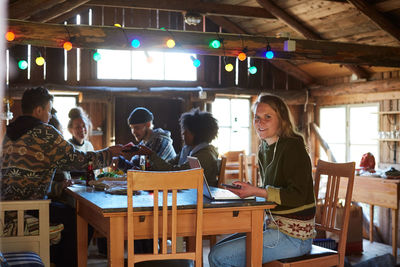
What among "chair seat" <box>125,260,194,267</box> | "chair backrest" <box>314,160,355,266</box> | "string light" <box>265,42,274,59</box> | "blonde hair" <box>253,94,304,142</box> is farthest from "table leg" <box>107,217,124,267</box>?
"string light" <box>265,42,274,59</box>

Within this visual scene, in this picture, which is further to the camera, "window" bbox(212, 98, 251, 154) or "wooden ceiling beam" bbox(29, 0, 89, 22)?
"window" bbox(212, 98, 251, 154)

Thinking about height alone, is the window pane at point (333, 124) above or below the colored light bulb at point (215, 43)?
below

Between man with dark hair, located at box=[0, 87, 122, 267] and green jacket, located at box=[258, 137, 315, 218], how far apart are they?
1.53m

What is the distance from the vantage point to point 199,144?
3.95 metres

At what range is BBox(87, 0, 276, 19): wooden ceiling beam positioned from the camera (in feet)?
23.2

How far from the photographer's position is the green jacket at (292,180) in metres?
2.51

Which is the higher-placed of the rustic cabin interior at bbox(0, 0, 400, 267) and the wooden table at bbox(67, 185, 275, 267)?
the rustic cabin interior at bbox(0, 0, 400, 267)

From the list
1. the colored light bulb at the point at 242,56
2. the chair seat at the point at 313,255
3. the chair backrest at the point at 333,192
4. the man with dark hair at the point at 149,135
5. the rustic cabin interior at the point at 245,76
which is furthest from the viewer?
the rustic cabin interior at the point at 245,76

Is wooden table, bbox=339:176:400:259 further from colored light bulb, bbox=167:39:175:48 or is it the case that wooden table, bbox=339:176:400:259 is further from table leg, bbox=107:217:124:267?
table leg, bbox=107:217:124:267

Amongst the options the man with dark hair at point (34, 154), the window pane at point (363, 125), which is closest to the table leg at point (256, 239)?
the man with dark hair at point (34, 154)

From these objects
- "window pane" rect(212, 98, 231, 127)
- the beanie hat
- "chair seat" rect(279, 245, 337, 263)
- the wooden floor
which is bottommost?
the wooden floor

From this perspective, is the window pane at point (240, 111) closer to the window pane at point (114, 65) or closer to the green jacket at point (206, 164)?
the window pane at point (114, 65)

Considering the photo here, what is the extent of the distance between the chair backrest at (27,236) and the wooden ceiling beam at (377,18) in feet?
15.7

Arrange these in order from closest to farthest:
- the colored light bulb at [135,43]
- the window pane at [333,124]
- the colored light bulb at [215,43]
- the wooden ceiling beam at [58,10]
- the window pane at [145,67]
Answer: the colored light bulb at [135,43] < the colored light bulb at [215,43] < the wooden ceiling beam at [58,10] < the window pane at [145,67] < the window pane at [333,124]
